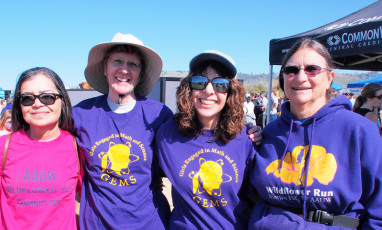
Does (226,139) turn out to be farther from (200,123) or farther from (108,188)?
(108,188)

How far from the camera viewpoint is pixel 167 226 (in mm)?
2143

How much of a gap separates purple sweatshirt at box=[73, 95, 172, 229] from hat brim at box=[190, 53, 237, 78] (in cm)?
57

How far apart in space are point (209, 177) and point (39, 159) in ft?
3.80

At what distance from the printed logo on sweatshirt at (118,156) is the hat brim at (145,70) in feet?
2.15

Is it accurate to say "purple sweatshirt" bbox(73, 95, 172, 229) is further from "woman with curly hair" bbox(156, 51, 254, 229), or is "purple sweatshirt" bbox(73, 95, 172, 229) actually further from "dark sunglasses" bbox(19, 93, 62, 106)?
"dark sunglasses" bbox(19, 93, 62, 106)

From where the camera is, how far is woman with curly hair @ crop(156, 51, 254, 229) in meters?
1.89

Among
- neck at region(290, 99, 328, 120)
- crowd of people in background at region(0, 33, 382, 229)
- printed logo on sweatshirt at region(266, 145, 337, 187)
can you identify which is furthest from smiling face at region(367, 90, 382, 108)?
printed logo on sweatshirt at region(266, 145, 337, 187)

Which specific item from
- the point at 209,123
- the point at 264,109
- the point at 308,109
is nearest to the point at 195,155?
the point at 209,123

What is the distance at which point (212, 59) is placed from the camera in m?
2.00

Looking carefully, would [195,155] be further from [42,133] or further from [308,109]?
[42,133]

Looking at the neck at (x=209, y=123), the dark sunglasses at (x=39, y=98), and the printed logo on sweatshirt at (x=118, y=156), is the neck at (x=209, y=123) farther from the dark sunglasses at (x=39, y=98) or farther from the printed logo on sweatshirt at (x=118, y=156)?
the dark sunglasses at (x=39, y=98)

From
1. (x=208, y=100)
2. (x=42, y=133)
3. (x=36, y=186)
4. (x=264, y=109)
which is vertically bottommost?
(x=264, y=109)

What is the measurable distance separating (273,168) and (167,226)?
0.94 m

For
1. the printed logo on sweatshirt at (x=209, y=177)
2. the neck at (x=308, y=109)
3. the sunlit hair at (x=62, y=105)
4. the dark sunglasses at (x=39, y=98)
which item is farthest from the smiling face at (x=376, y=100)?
the dark sunglasses at (x=39, y=98)
